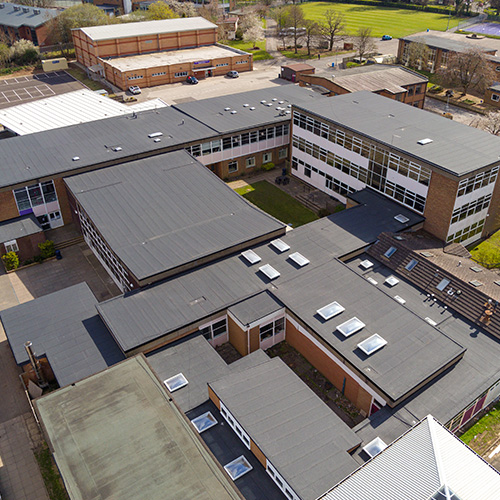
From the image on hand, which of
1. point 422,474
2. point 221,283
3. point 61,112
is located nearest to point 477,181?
point 221,283

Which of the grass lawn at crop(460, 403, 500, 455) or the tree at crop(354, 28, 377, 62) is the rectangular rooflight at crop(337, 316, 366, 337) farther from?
the tree at crop(354, 28, 377, 62)

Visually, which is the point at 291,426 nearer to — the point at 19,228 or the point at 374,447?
the point at 374,447

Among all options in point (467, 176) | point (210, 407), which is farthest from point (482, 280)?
point (210, 407)

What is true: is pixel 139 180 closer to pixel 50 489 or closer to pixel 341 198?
pixel 341 198

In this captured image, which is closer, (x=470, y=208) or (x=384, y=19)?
(x=470, y=208)

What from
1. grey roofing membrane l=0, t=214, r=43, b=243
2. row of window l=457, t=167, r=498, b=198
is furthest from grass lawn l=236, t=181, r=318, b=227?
grey roofing membrane l=0, t=214, r=43, b=243

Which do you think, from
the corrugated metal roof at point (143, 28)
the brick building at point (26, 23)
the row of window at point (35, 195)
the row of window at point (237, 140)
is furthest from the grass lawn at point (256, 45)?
the row of window at point (35, 195)
